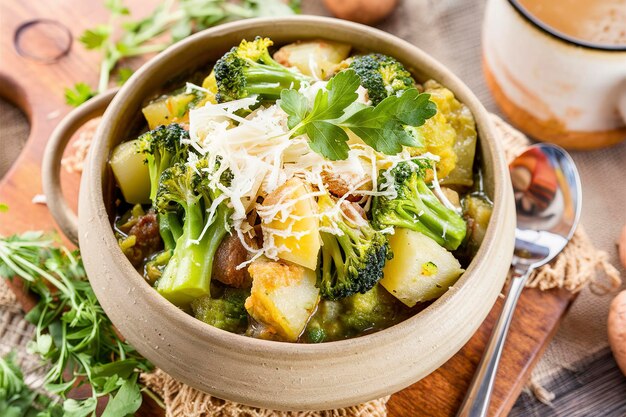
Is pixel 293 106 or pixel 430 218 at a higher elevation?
pixel 293 106

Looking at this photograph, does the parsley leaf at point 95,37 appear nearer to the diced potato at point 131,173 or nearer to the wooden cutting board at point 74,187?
the wooden cutting board at point 74,187

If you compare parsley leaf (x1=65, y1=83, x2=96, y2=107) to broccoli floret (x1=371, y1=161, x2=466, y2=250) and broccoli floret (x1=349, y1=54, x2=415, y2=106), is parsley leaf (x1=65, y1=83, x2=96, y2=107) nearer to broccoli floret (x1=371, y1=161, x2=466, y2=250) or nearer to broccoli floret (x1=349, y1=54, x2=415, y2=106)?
broccoli floret (x1=349, y1=54, x2=415, y2=106)

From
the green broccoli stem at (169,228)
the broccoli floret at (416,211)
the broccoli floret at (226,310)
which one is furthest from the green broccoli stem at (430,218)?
the green broccoli stem at (169,228)

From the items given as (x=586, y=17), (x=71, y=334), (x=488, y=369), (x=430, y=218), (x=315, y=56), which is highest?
(x=315, y=56)

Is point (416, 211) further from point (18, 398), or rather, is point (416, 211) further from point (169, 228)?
point (18, 398)

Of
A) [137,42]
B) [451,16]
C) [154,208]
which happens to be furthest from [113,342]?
[451,16]

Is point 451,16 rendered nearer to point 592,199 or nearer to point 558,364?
point 592,199

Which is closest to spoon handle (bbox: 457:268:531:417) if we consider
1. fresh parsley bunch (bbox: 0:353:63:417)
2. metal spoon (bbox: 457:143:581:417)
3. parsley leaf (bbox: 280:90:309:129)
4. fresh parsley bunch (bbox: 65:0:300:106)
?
metal spoon (bbox: 457:143:581:417)

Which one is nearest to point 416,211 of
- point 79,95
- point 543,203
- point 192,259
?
point 192,259
